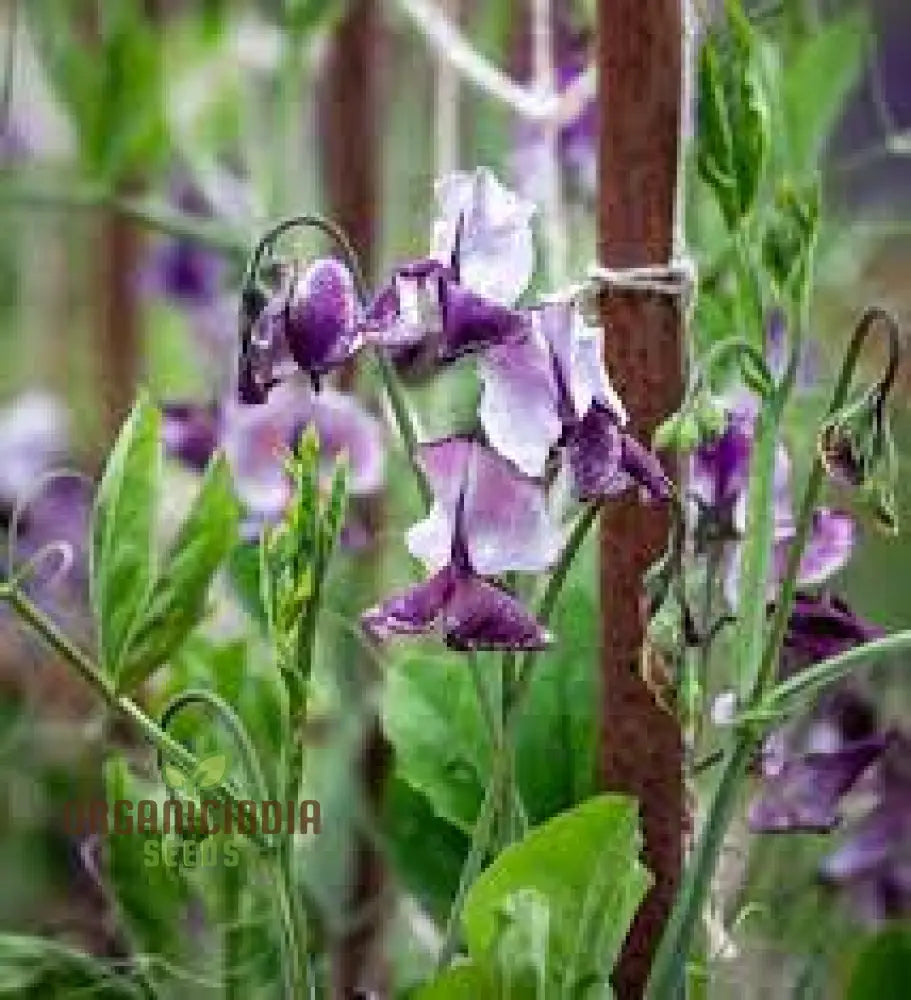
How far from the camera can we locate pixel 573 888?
24.1 inches

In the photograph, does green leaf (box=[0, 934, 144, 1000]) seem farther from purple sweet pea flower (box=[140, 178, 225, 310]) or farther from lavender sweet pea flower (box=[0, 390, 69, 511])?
purple sweet pea flower (box=[140, 178, 225, 310])

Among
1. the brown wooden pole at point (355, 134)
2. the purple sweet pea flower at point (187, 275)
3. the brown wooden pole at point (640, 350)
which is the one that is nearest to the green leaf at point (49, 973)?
the brown wooden pole at point (640, 350)

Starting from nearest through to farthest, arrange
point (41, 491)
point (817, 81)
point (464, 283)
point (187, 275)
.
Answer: point (464, 283) < point (817, 81) < point (41, 491) < point (187, 275)

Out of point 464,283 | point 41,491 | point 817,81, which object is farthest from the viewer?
point 41,491

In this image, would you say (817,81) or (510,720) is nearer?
(510,720)

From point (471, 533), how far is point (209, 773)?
3.7 inches

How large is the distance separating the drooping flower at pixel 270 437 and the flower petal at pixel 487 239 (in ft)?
0.77

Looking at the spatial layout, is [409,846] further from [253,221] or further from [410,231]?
[410,231]

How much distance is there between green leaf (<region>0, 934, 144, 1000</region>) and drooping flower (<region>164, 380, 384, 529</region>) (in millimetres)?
A: 164

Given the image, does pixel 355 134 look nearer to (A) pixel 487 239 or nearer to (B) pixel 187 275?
(B) pixel 187 275

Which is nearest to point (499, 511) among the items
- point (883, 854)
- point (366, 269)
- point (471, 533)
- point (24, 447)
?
point (471, 533)

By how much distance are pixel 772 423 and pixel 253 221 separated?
45 centimetres

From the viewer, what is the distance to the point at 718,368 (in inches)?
30.1

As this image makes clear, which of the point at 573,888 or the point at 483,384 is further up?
the point at 483,384
